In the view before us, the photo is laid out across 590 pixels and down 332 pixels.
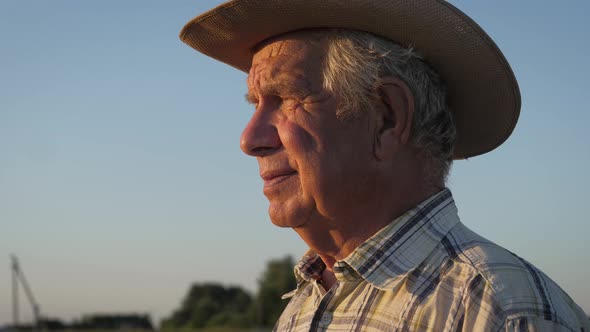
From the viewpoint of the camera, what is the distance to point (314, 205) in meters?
2.88

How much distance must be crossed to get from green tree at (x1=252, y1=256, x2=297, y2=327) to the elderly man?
6548 centimetres

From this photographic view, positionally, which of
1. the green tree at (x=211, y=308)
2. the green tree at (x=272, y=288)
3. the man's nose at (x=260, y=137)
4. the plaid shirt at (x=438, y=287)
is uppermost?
the man's nose at (x=260, y=137)

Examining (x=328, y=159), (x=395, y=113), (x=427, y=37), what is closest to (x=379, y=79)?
(x=395, y=113)

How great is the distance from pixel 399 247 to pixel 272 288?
231 feet

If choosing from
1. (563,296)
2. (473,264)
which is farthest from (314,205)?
(563,296)

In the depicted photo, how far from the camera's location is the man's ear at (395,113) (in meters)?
2.95

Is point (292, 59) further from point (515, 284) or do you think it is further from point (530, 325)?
point (530, 325)

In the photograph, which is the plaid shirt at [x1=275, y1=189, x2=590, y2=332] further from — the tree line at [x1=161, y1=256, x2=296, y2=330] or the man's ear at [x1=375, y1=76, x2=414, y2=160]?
the tree line at [x1=161, y1=256, x2=296, y2=330]

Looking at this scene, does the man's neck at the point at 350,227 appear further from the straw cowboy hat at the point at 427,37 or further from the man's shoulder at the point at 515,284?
the straw cowboy hat at the point at 427,37

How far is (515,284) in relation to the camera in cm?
242

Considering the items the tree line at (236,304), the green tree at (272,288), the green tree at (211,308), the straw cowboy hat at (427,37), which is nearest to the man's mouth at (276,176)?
the straw cowboy hat at (427,37)

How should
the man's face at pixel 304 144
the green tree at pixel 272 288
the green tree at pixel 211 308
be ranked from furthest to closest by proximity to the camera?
the green tree at pixel 211 308, the green tree at pixel 272 288, the man's face at pixel 304 144

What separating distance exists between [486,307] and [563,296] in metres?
0.36

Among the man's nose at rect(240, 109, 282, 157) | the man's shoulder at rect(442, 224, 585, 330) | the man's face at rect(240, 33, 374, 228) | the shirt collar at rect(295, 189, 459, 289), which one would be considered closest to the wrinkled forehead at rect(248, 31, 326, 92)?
the man's face at rect(240, 33, 374, 228)
